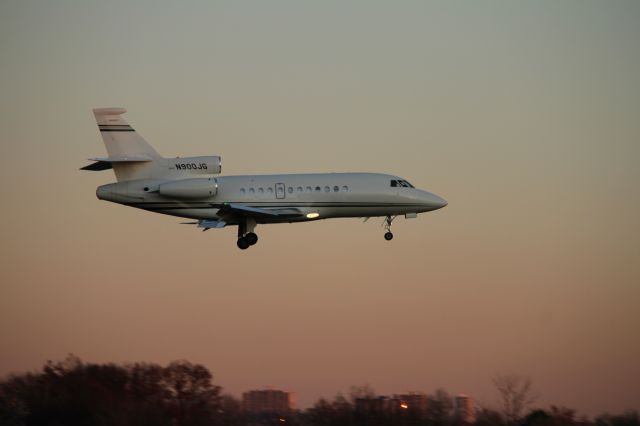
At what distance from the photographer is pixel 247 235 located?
62.9 metres

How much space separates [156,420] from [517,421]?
1900 centimetres

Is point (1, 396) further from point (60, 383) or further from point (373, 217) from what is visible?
point (373, 217)

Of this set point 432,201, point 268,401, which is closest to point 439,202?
point 432,201

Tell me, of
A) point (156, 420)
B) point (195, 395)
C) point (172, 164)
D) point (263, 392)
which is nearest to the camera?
point (156, 420)

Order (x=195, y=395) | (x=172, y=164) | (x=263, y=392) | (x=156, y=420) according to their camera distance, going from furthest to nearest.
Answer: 1. (x=263, y=392)
2. (x=195, y=395)
3. (x=172, y=164)
4. (x=156, y=420)

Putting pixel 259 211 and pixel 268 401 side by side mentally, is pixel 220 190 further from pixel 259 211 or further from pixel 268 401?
pixel 268 401

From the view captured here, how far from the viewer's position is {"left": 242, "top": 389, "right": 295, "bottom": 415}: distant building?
83062 millimetres

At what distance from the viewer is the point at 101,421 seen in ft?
199

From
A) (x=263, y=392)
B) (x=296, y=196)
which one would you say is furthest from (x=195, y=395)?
(x=263, y=392)

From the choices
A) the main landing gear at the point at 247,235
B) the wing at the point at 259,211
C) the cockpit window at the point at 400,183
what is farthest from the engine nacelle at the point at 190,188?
the cockpit window at the point at 400,183

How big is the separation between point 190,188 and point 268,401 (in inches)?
1102

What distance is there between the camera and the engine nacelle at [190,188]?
61.8 metres

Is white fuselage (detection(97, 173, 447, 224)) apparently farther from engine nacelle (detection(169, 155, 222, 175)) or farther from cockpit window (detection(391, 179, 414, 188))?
engine nacelle (detection(169, 155, 222, 175))

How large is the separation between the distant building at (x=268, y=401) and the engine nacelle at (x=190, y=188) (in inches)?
898
